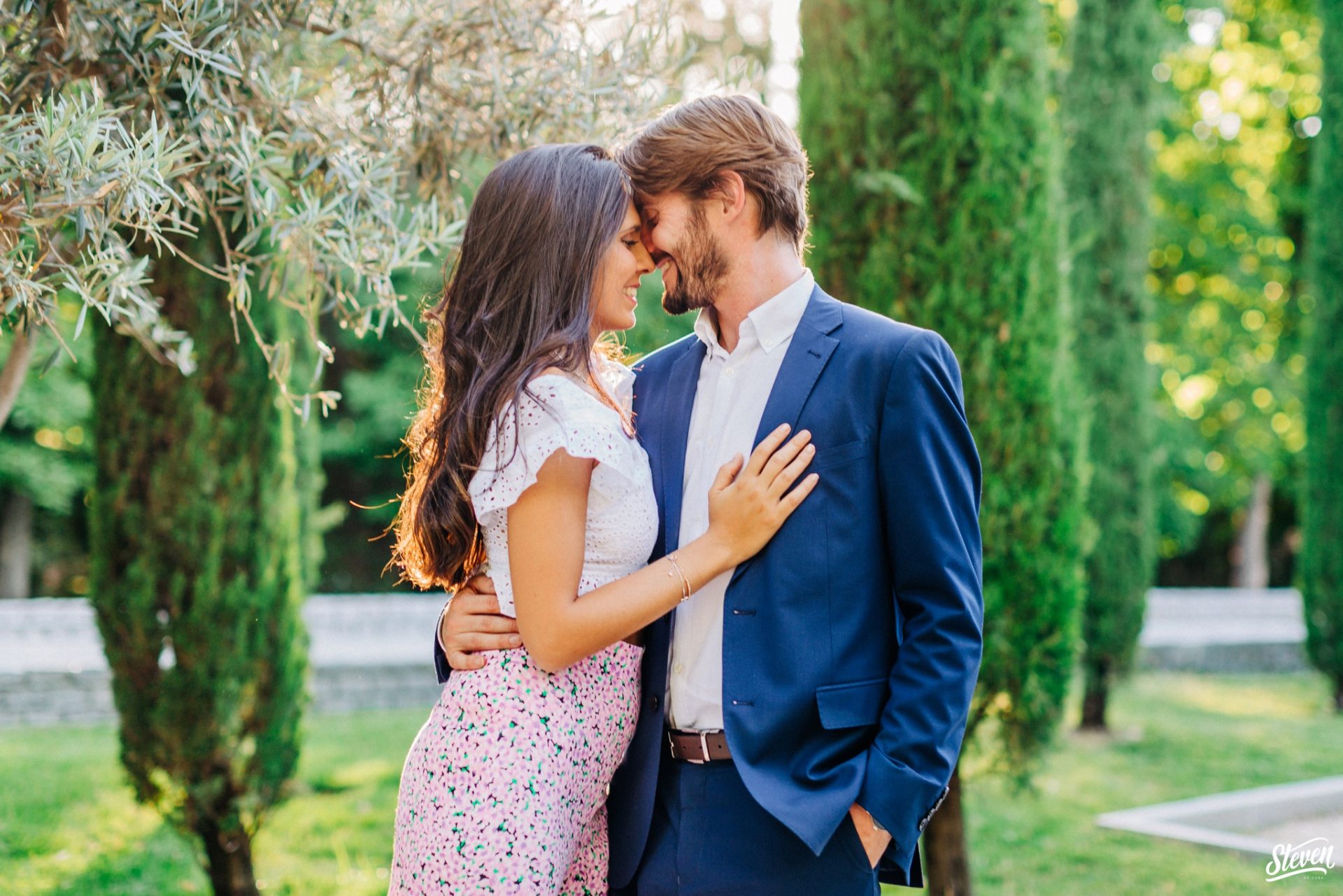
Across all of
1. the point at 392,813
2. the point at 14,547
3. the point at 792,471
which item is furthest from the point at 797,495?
the point at 14,547

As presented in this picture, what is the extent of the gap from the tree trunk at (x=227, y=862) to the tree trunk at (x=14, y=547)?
13.5 metres

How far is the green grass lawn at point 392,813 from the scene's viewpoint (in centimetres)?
568

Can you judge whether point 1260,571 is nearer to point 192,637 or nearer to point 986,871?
point 986,871

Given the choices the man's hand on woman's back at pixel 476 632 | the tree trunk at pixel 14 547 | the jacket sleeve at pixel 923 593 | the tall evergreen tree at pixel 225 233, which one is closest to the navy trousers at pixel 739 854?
the jacket sleeve at pixel 923 593

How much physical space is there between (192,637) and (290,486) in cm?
82

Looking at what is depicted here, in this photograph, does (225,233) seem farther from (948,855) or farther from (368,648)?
(368,648)

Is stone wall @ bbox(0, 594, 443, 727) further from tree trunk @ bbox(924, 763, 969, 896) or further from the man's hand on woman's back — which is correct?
the man's hand on woman's back

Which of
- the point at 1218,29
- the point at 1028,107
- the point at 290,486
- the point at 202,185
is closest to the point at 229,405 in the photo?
the point at 290,486

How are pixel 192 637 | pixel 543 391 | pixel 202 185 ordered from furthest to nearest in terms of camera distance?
pixel 192 637 → pixel 202 185 → pixel 543 391

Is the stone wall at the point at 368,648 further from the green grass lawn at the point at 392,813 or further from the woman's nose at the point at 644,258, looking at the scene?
the woman's nose at the point at 644,258

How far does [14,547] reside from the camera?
16.6 meters

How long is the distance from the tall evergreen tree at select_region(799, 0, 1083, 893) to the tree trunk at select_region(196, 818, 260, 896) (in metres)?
3.02

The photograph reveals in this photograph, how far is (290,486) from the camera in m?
5.41

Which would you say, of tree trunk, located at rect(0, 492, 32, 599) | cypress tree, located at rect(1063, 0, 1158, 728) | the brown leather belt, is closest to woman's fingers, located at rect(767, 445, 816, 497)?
the brown leather belt
